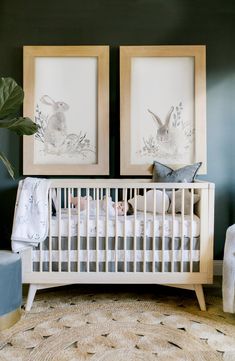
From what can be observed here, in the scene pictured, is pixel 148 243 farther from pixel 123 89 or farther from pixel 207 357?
pixel 123 89

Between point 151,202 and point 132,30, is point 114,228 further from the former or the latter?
point 132,30

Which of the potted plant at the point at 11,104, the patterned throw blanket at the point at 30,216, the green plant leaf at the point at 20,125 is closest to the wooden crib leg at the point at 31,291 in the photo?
the patterned throw blanket at the point at 30,216

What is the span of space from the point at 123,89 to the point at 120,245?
1331 mm

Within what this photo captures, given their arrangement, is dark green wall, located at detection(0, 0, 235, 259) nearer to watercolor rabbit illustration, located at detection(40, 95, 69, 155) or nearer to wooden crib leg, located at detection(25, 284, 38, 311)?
watercolor rabbit illustration, located at detection(40, 95, 69, 155)

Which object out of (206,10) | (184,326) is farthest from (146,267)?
(206,10)

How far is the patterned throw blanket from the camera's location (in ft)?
7.41

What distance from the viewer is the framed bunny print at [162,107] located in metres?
2.99

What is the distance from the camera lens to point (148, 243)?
2.33 meters

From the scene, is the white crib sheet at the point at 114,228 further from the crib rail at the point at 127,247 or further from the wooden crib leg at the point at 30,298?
the wooden crib leg at the point at 30,298

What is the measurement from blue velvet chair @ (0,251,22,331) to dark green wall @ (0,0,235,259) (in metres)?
0.93

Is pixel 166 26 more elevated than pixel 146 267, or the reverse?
pixel 166 26

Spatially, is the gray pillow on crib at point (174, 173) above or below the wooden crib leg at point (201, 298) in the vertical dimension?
above

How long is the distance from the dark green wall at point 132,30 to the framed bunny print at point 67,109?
11 cm

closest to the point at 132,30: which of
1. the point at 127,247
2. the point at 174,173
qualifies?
the point at 174,173
